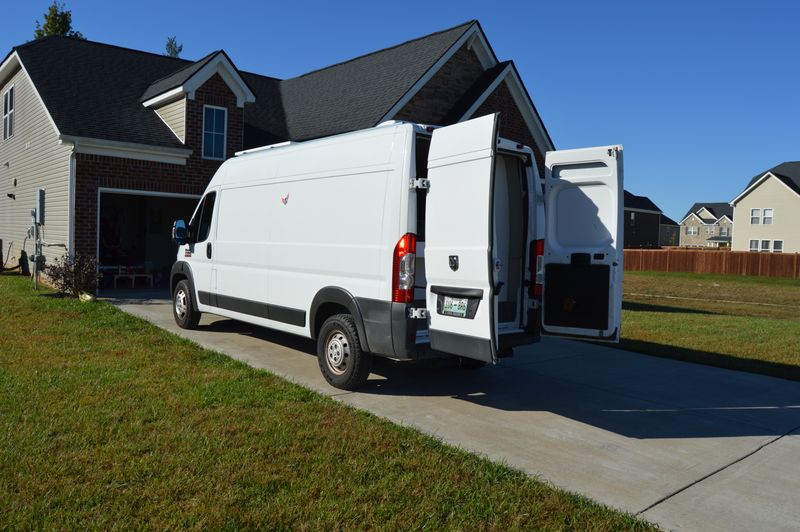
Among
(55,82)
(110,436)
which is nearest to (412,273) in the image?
(110,436)

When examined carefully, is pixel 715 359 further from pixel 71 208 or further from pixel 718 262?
pixel 718 262

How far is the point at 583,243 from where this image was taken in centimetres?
655

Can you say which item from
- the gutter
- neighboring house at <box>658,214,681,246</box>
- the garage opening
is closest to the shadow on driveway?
the gutter

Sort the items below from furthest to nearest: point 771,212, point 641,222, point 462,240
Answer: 1. point 641,222
2. point 771,212
3. point 462,240

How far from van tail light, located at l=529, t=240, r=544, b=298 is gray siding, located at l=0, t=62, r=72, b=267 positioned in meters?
11.7

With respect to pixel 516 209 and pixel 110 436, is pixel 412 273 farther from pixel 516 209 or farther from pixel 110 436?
pixel 110 436

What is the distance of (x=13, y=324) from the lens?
32.0 ft

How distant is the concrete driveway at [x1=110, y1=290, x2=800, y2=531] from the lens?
4449 mm

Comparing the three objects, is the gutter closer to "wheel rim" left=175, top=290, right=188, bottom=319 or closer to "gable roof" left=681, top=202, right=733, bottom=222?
"wheel rim" left=175, top=290, right=188, bottom=319

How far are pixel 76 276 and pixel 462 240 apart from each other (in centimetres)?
1014

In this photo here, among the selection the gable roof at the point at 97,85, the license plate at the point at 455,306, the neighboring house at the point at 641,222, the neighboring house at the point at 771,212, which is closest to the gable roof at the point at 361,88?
the gable roof at the point at 97,85

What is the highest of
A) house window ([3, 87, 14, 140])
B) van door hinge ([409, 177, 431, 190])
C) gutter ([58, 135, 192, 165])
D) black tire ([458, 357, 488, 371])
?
house window ([3, 87, 14, 140])

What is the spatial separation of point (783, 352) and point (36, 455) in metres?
10.6

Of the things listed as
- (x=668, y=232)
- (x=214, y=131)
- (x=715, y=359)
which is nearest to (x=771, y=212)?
(x=668, y=232)
